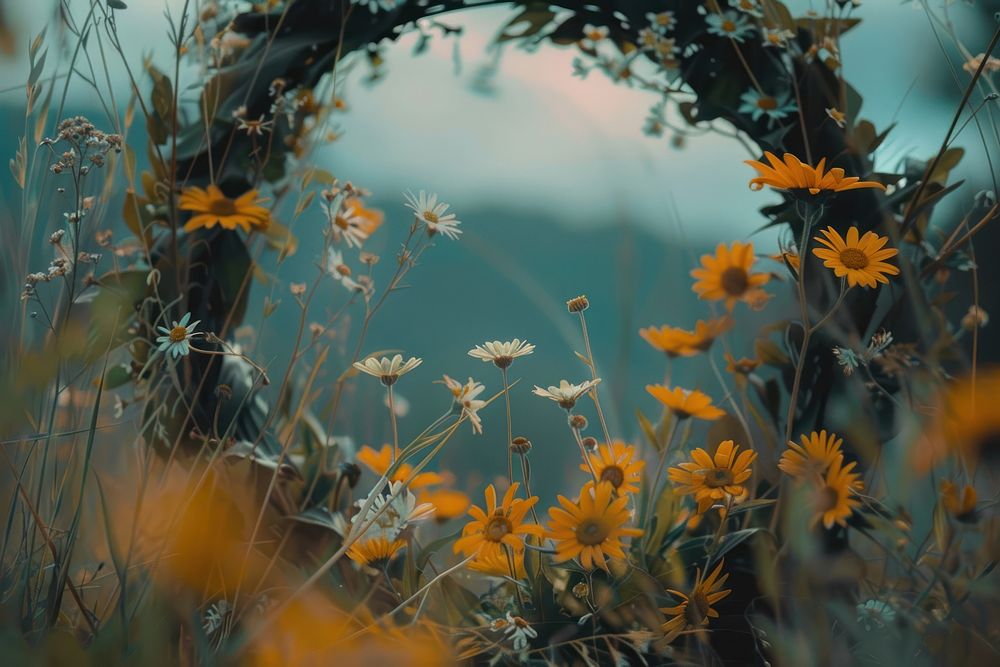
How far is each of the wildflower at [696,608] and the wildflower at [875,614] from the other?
83 mm

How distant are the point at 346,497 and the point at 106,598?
0.65 ft

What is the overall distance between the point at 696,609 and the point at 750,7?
44 centimetres

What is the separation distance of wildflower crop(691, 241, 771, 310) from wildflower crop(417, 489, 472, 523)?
11.3 inches

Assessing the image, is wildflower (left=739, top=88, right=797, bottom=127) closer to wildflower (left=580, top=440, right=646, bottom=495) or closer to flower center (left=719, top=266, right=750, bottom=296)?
flower center (left=719, top=266, right=750, bottom=296)

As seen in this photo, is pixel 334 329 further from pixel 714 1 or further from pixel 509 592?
pixel 714 1

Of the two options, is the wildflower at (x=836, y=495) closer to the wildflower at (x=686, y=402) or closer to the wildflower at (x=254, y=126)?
the wildflower at (x=686, y=402)

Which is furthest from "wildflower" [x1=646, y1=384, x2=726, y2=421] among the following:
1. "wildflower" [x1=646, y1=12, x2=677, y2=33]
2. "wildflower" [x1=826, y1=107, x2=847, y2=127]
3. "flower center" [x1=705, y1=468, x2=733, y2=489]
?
"wildflower" [x1=646, y1=12, x2=677, y2=33]

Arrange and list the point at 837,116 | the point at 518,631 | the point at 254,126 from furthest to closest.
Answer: the point at 254,126 < the point at 837,116 < the point at 518,631

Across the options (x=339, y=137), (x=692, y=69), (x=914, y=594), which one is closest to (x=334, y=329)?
(x=339, y=137)

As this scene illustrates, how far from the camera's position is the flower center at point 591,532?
488 millimetres

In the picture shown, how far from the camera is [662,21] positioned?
2.35 ft

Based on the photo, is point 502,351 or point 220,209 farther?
point 220,209

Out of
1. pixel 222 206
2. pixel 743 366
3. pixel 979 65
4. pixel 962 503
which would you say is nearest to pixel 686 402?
pixel 743 366

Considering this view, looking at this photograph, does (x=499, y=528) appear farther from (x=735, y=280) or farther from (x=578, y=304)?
(x=735, y=280)
